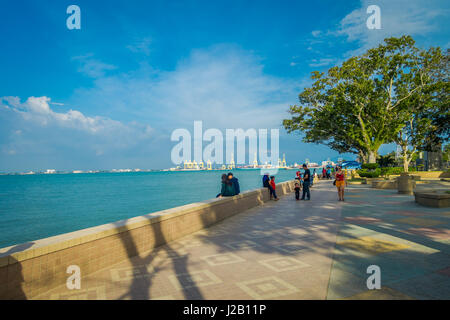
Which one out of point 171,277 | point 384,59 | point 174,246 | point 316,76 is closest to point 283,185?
point 174,246

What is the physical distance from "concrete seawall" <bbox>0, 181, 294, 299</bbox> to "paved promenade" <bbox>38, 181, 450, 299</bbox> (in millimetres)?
196

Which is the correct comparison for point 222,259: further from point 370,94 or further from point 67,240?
point 370,94

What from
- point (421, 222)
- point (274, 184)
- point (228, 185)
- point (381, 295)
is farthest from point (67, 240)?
point (274, 184)

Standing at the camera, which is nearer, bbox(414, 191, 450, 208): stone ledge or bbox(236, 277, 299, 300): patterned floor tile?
bbox(236, 277, 299, 300): patterned floor tile

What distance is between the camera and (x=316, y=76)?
105ft

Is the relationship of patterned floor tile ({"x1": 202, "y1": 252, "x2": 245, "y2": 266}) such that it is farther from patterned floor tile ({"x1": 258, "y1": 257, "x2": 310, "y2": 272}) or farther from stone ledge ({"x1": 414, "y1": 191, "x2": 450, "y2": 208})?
stone ledge ({"x1": 414, "y1": 191, "x2": 450, "y2": 208})

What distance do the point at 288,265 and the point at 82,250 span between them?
341 centimetres

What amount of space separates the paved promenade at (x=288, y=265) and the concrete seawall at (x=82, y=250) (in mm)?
196

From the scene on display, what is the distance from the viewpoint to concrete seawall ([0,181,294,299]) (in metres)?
3.26

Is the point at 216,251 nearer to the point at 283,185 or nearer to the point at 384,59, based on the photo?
the point at 283,185

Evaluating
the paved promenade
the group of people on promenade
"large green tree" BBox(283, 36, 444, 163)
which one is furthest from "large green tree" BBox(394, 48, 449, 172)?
the paved promenade

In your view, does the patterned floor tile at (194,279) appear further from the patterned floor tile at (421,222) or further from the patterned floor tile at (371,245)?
the patterned floor tile at (421,222)

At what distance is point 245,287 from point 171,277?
1207 mm
